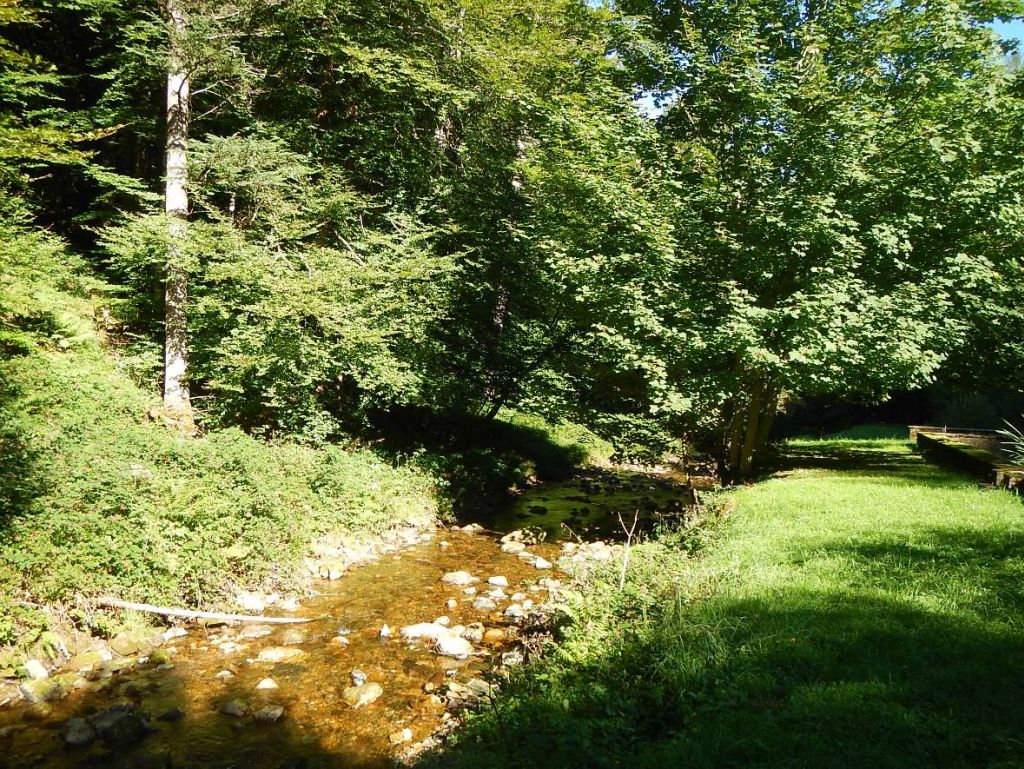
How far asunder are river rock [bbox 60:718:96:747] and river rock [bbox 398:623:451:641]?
3.29 m

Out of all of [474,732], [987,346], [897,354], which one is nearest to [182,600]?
[474,732]

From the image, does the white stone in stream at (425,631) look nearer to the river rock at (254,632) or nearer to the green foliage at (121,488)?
the river rock at (254,632)

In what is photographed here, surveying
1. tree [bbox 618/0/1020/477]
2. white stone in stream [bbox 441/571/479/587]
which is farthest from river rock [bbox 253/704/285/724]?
tree [bbox 618/0/1020/477]

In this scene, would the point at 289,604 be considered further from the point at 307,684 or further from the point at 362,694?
the point at 362,694

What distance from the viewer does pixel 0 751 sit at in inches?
198

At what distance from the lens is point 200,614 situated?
7215mm

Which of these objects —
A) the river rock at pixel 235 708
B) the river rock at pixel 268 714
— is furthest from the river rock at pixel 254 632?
the river rock at pixel 268 714

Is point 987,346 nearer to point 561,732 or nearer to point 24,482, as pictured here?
point 561,732

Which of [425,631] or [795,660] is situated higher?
[795,660]

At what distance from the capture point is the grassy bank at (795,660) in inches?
143

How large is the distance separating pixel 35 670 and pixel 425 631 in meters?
4.11

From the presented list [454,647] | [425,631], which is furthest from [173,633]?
[454,647]

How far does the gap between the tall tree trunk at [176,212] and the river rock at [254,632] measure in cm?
605

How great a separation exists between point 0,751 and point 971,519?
10867mm
